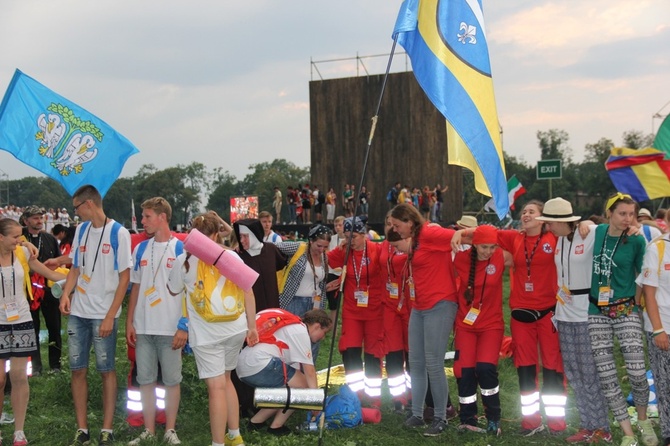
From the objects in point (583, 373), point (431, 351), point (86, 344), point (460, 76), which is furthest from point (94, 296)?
point (583, 373)

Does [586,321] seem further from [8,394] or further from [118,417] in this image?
[8,394]

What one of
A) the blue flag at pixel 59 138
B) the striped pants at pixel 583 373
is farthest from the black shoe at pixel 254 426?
the striped pants at pixel 583 373

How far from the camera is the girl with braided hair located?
6168 mm

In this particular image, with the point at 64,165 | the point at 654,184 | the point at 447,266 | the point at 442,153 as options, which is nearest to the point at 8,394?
the point at 64,165

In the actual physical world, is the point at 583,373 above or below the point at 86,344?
below

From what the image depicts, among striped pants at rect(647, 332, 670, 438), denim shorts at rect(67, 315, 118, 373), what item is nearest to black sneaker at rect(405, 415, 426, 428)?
striped pants at rect(647, 332, 670, 438)

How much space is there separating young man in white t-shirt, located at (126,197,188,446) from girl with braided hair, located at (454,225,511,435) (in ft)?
8.21

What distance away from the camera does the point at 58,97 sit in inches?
279

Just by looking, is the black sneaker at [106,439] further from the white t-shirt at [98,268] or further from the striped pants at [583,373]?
the striped pants at [583,373]

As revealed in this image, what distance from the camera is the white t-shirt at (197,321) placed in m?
5.37

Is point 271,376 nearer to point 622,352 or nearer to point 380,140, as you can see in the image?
point 622,352

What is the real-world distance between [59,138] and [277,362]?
3.13 meters

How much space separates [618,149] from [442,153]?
2461cm

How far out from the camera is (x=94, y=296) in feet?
19.1
